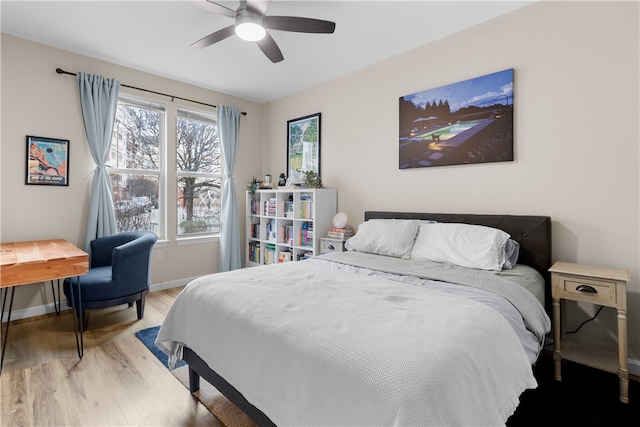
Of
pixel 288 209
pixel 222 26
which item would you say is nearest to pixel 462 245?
pixel 288 209

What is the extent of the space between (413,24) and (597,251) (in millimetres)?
2235

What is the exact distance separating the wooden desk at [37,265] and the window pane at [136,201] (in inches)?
46.7

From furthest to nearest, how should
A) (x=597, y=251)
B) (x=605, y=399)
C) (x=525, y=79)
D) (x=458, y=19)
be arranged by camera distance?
(x=458, y=19), (x=525, y=79), (x=597, y=251), (x=605, y=399)

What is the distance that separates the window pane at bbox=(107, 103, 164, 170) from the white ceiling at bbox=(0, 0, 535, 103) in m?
0.50

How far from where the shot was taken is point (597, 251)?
2.16 m

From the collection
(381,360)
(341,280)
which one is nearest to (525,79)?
(341,280)

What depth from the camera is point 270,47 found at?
98.0 inches

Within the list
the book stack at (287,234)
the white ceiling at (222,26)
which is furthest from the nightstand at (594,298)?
the book stack at (287,234)

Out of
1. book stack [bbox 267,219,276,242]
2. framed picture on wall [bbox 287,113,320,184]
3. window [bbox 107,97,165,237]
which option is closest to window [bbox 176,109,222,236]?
window [bbox 107,97,165,237]

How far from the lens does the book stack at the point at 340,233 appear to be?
341 centimetres

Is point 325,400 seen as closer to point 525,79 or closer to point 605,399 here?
point 605,399

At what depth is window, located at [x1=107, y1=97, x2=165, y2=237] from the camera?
358cm

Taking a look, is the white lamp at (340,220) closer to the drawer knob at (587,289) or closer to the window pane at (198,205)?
the window pane at (198,205)

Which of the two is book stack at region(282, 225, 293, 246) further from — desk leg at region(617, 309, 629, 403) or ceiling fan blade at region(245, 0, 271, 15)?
desk leg at region(617, 309, 629, 403)
